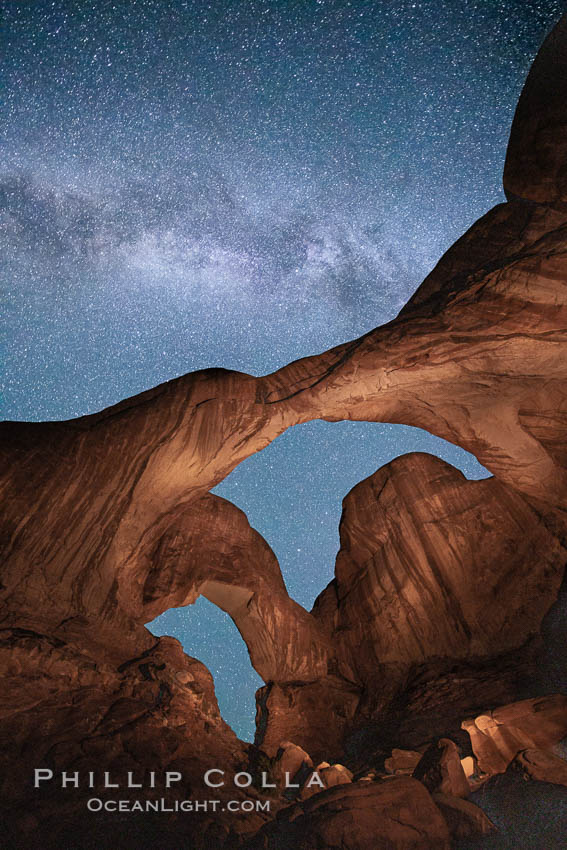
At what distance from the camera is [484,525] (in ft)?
45.7

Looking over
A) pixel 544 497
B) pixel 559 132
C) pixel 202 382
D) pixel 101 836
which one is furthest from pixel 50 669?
pixel 559 132

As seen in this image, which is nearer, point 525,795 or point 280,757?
point 525,795

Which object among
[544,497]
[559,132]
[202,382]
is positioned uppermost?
[559,132]

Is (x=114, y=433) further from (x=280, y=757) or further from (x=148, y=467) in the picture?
(x=280, y=757)

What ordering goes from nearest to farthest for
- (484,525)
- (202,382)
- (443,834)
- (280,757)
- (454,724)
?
(443,834)
(280,757)
(454,724)
(202,382)
(484,525)

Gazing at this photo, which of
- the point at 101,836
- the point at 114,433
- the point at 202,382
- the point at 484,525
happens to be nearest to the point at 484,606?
the point at 484,525

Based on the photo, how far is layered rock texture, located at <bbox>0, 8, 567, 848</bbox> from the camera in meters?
6.97

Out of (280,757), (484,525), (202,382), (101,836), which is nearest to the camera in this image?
(101,836)

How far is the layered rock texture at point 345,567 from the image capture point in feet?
22.9

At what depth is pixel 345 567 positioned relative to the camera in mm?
15578

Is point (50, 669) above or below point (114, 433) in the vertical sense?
below

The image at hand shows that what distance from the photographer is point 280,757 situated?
895 centimetres

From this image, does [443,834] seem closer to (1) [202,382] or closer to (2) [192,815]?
(2) [192,815]

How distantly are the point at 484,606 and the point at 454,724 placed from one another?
3902 mm
